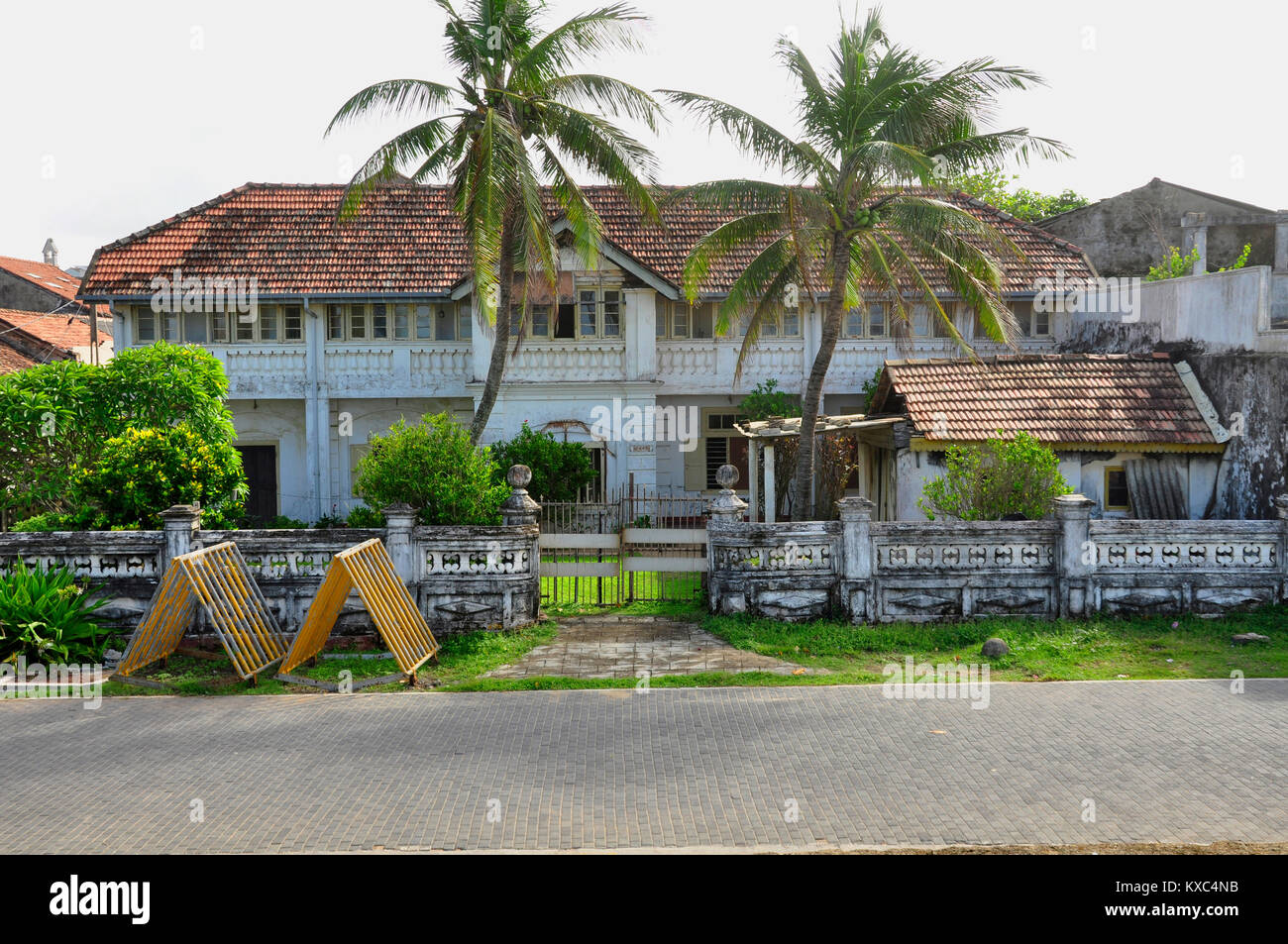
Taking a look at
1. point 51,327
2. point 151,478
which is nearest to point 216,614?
point 151,478

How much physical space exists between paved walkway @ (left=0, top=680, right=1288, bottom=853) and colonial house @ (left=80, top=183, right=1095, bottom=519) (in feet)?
40.8

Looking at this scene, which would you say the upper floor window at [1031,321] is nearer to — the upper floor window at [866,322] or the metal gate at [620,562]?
the upper floor window at [866,322]

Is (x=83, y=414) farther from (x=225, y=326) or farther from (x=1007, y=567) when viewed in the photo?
(x=1007, y=567)

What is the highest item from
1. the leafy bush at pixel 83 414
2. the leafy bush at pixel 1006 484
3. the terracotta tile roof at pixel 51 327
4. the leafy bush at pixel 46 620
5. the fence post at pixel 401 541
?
the terracotta tile roof at pixel 51 327

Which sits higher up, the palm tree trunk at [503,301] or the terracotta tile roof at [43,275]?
the terracotta tile roof at [43,275]

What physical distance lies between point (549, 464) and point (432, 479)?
683cm

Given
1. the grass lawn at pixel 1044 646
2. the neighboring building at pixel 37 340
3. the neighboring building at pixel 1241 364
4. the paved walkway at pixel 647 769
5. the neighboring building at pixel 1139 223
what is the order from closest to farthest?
the paved walkway at pixel 647 769, the grass lawn at pixel 1044 646, the neighboring building at pixel 1241 364, the neighboring building at pixel 37 340, the neighboring building at pixel 1139 223

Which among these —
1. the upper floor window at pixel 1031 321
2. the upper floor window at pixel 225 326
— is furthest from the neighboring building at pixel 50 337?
the upper floor window at pixel 1031 321

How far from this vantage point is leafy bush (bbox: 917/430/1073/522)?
14172mm

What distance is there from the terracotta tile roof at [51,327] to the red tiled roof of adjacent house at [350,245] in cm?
782

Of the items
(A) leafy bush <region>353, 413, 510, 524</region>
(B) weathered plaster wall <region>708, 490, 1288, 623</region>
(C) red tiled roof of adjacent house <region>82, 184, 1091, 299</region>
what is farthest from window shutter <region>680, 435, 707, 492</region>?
(B) weathered plaster wall <region>708, 490, 1288, 623</region>

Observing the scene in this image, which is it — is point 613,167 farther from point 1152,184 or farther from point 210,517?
point 1152,184

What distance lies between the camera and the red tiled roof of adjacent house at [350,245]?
74.5 ft

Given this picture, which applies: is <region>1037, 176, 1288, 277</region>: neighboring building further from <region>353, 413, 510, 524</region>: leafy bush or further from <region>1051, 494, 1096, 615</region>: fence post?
<region>353, 413, 510, 524</region>: leafy bush
